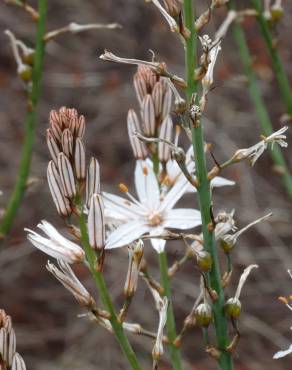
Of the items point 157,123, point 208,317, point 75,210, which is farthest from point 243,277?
point 157,123

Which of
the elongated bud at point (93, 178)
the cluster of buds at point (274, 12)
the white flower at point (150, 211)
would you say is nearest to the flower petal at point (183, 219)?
the white flower at point (150, 211)

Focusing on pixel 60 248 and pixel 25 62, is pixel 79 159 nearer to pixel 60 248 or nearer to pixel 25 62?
pixel 60 248

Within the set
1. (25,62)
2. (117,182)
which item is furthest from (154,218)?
(117,182)

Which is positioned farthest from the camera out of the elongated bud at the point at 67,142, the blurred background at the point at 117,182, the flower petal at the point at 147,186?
the blurred background at the point at 117,182

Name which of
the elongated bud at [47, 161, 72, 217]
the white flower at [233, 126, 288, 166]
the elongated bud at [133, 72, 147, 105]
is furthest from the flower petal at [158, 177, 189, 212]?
the elongated bud at [47, 161, 72, 217]

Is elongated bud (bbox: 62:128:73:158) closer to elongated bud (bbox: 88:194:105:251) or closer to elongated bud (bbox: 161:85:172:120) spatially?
elongated bud (bbox: 88:194:105:251)

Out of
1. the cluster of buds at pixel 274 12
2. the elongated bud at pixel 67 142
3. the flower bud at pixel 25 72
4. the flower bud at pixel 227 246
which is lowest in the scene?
the flower bud at pixel 227 246

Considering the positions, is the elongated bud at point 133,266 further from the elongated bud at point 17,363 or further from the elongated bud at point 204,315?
the elongated bud at point 17,363
